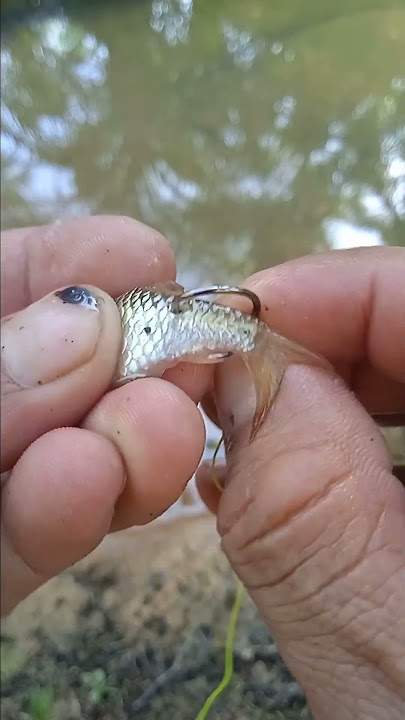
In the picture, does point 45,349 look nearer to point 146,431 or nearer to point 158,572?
point 146,431

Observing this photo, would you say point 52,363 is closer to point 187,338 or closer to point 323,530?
point 187,338

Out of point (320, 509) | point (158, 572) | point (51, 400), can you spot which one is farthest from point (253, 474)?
point (158, 572)

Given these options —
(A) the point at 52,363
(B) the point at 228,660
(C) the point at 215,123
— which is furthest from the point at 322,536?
(C) the point at 215,123

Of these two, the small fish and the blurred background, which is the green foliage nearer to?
the blurred background

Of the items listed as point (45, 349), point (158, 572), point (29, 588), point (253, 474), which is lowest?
point (158, 572)

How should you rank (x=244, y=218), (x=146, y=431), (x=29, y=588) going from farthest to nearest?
(x=244, y=218), (x=29, y=588), (x=146, y=431)

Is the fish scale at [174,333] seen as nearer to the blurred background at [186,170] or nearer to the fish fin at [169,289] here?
the fish fin at [169,289]

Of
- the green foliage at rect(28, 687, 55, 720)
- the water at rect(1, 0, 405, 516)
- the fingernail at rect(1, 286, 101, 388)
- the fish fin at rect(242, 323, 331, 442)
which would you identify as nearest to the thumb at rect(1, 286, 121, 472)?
the fingernail at rect(1, 286, 101, 388)
